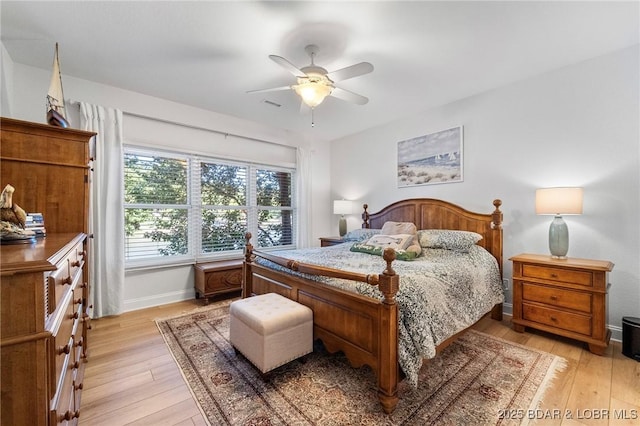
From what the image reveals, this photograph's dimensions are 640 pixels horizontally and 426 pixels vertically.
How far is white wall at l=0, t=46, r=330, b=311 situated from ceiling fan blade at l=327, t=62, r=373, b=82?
244cm

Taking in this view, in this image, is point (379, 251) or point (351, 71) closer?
point (351, 71)

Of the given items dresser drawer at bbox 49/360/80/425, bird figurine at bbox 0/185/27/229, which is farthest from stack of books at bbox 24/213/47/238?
dresser drawer at bbox 49/360/80/425

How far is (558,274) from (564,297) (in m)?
0.21

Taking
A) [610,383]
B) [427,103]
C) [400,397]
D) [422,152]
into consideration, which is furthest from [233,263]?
[610,383]

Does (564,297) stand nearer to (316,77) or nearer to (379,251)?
(379,251)

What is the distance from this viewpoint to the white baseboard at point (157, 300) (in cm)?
333

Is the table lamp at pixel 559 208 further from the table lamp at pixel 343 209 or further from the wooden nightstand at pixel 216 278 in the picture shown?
the wooden nightstand at pixel 216 278

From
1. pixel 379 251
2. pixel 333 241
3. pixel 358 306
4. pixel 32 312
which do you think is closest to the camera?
pixel 32 312

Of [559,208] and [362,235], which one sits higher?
[559,208]

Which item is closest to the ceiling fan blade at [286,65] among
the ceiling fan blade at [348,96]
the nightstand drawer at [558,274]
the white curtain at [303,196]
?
the ceiling fan blade at [348,96]

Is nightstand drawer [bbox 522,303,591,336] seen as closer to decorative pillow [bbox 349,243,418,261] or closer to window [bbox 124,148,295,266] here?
decorative pillow [bbox 349,243,418,261]

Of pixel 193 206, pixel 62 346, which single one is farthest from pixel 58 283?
pixel 193 206

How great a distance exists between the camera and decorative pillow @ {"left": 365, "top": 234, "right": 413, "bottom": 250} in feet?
9.63

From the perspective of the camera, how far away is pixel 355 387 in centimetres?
186
